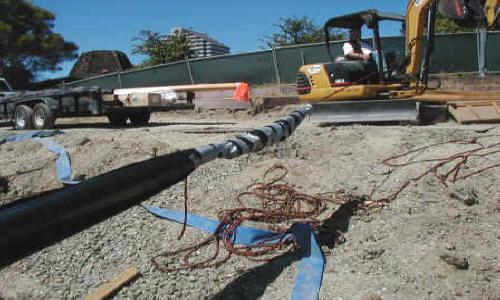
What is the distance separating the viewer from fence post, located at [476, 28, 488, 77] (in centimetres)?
1168

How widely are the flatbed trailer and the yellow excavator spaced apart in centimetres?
387

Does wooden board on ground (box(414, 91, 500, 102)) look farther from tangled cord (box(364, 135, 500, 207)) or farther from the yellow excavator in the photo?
tangled cord (box(364, 135, 500, 207))

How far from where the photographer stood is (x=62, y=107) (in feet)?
30.7

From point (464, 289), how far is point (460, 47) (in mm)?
11879

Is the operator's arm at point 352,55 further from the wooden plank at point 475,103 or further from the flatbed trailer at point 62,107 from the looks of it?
the flatbed trailer at point 62,107

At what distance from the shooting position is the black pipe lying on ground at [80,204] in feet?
4.47

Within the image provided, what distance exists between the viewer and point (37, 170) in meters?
5.40

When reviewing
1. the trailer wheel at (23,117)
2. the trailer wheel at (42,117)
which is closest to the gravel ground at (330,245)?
the trailer wheel at (42,117)

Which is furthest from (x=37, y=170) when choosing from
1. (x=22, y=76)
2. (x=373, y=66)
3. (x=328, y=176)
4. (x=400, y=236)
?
(x=22, y=76)

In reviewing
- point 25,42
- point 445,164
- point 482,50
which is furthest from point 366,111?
point 25,42

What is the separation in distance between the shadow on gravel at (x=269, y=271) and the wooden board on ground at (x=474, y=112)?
4.47 meters

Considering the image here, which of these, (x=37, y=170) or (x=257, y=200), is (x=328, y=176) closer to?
(x=257, y=200)

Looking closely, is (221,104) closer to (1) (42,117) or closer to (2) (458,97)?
(1) (42,117)

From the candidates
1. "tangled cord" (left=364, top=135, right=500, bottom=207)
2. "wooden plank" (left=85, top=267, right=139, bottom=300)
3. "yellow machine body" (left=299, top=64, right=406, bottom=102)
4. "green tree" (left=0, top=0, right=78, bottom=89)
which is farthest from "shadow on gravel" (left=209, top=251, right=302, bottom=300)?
"green tree" (left=0, top=0, right=78, bottom=89)
